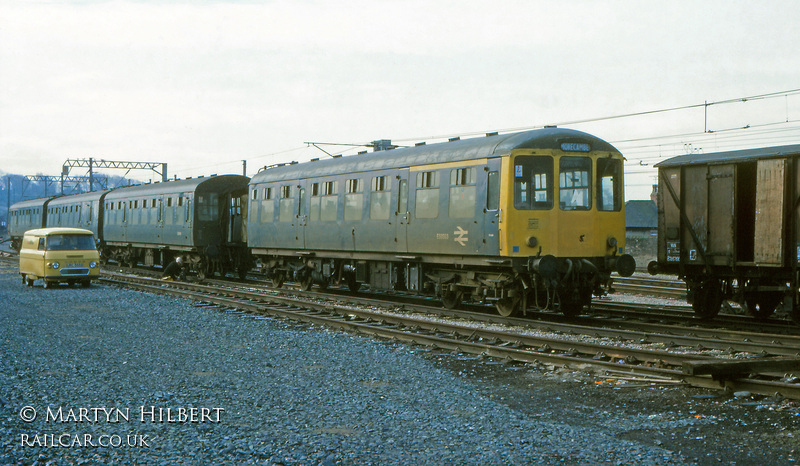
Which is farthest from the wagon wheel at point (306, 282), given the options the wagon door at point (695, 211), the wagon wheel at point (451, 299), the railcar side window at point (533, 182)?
the wagon door at point (695, 211)

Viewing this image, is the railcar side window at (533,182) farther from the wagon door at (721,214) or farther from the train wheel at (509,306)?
the wagon door at (721,214)

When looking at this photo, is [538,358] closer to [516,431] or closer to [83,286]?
[516,431]

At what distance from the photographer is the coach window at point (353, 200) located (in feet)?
57.4

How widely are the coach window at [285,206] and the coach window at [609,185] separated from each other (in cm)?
889

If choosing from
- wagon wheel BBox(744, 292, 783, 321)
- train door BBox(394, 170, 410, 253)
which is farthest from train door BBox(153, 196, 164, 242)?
wagon wheel BBox(744, 292, 783, 321)

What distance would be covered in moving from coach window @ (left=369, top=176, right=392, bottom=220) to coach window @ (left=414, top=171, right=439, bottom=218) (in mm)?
1027

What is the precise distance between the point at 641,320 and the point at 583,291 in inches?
48.2

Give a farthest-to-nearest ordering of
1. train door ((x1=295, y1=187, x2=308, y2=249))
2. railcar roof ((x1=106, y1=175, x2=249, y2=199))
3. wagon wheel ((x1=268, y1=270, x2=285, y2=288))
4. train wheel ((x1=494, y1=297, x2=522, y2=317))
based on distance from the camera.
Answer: railcar roof ((x1=106, y1=175, x2=249, y2=199)) < wagon wheel ((x1=268, y1=270, x2=285, y2=288)) < train door ((x1=295, y1=187, x2=308, y2=249)) < train wheel ((x1=494, y1=297, x2=522, y2=317))

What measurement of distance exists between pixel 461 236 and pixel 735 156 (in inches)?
207

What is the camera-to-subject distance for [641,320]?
45.1ft

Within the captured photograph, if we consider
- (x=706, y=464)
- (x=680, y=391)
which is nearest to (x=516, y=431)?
(x=706, y=464)

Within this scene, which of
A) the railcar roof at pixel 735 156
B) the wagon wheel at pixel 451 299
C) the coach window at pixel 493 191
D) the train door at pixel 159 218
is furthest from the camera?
the train door at pixel 159 218

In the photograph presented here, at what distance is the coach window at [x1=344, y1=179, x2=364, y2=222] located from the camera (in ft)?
57.4

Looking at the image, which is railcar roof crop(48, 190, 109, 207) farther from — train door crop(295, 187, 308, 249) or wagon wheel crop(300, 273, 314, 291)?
train door crop(295, 187, 308, 249)
